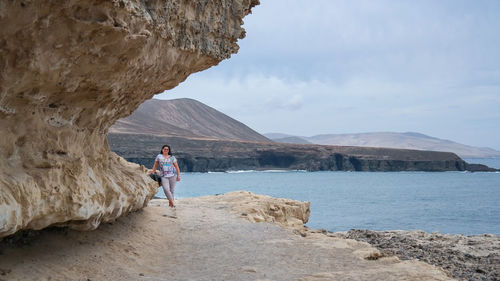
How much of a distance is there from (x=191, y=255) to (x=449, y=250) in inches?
282

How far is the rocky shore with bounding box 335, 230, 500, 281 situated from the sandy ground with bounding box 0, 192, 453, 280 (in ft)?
3.37

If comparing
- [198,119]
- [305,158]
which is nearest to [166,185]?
[305,158]

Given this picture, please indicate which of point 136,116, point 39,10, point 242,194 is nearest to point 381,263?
point 39,10

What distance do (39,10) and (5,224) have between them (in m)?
1.74

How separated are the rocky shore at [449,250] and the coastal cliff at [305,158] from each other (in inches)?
2362

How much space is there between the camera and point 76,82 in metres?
4.72

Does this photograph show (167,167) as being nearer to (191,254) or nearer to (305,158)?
(191,254)

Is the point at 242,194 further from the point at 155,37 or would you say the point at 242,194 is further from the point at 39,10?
the point at 39,10

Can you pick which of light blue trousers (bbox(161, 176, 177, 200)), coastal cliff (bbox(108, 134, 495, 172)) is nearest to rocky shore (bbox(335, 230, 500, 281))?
light blue trousers (bbox(161, 176, 177, 200))

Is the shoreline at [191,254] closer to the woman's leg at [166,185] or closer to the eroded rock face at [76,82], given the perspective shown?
the eroded rock face at [76,82]

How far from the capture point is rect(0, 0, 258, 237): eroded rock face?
13.0ft

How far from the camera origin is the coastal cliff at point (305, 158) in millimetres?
74750

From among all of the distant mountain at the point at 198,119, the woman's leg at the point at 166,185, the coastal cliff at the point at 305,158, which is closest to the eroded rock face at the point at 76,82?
the woman's leg at the point at 166,185

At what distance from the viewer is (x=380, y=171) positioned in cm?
8594
